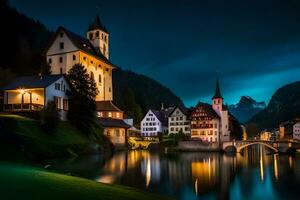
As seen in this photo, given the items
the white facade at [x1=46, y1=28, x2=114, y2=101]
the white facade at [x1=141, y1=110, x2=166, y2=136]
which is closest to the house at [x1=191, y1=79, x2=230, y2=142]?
the white facade at [x1=141, y1=110, x2=166, y2=136]

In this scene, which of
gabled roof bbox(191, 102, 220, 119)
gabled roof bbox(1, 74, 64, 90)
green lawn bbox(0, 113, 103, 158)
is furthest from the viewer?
gabled roof bbox(191, 102, 220, 119)

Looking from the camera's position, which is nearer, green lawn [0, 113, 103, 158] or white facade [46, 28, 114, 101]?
green lawn [0, 113, 103, 158]

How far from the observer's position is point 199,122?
106m

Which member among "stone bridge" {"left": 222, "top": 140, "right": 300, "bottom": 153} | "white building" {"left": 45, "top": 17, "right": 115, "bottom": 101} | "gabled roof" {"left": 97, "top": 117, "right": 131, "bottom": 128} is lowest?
"stone bridge" {"left": 222, "top": 140, "right": 300, "bottom": 153}

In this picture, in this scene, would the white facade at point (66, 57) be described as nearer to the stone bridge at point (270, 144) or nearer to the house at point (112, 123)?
the house at point (112, 123)

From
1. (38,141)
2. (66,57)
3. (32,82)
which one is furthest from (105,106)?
(38,141)

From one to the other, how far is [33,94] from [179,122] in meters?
61.4

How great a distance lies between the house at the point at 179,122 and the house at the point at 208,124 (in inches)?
189

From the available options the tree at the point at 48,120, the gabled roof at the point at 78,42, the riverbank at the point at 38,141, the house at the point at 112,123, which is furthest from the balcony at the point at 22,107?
the gabled roof at the point at 78,42

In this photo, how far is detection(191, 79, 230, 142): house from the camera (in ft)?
341

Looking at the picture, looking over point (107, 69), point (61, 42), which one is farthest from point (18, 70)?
point (107, 69)

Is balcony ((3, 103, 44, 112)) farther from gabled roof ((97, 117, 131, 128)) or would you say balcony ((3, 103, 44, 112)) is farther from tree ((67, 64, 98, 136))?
gabled roof ((97, 117, 131, 128))

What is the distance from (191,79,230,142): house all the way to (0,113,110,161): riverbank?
4613 cm

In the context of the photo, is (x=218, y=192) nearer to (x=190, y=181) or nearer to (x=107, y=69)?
(x=190, y=181)
